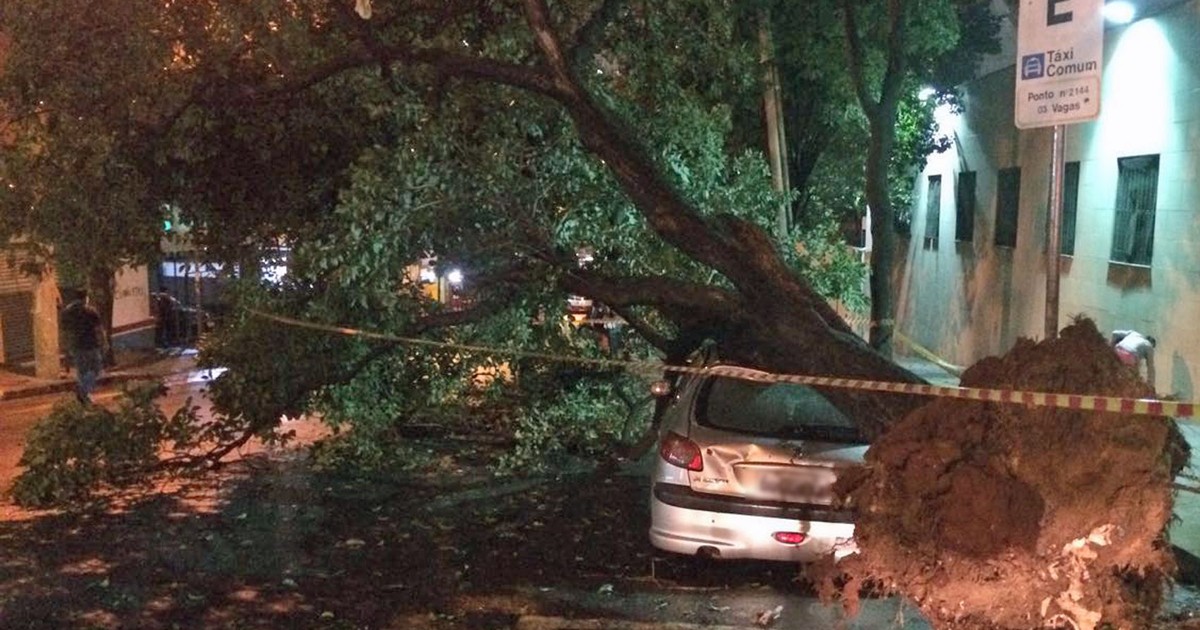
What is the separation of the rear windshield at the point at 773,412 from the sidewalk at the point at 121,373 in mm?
9350

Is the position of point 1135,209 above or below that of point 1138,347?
above

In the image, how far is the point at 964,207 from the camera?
17344 mm

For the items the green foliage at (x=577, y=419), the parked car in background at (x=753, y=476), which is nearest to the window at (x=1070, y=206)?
the green foliage at (x=577, y=419)

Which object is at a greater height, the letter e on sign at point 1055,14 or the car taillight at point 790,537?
the letter e on sign at point 1055,14

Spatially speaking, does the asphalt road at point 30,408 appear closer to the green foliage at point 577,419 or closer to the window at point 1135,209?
the green foliage at point 577,419

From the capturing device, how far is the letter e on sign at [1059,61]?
4.45 metres

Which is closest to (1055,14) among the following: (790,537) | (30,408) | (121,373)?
(790,537)

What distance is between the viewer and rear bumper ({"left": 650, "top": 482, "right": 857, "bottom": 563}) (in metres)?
5.97

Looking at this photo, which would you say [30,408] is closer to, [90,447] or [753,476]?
[90,447]

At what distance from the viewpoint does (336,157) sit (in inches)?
369

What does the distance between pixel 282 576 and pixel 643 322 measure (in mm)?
3922

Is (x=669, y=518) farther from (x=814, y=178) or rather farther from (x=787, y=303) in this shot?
(x=814, y=178)

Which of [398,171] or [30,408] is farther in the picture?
[30,408]

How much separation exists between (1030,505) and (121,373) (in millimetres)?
16376
